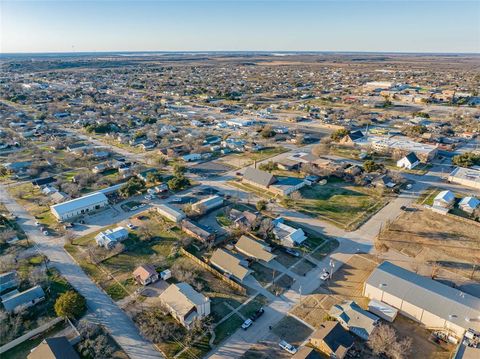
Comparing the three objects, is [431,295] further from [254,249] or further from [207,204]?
[207,204]

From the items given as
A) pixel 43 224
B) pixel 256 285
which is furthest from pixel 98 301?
pixel 43 224

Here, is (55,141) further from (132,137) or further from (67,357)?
(67,357)

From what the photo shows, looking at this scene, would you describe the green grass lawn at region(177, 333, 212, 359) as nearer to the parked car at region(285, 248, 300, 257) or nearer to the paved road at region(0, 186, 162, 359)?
the paved road at region(0, 186, 162, 359)

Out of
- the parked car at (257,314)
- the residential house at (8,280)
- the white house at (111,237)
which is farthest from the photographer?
the white house at (111,237)

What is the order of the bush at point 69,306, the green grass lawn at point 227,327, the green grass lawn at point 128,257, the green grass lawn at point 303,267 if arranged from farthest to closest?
the green grass lawn at point 303,267 < the green grass lawn at point 128,257 < the bush at point 69,306 < the green grass lawn at point 227,327

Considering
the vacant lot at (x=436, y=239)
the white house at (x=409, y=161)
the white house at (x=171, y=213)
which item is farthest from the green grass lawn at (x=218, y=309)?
the white house at (x=409, y=161)

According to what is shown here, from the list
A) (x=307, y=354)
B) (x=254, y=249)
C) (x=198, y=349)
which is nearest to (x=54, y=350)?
(x=198, y=349)

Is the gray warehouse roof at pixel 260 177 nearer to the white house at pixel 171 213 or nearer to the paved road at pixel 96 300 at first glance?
the white house at pixel 171 213
